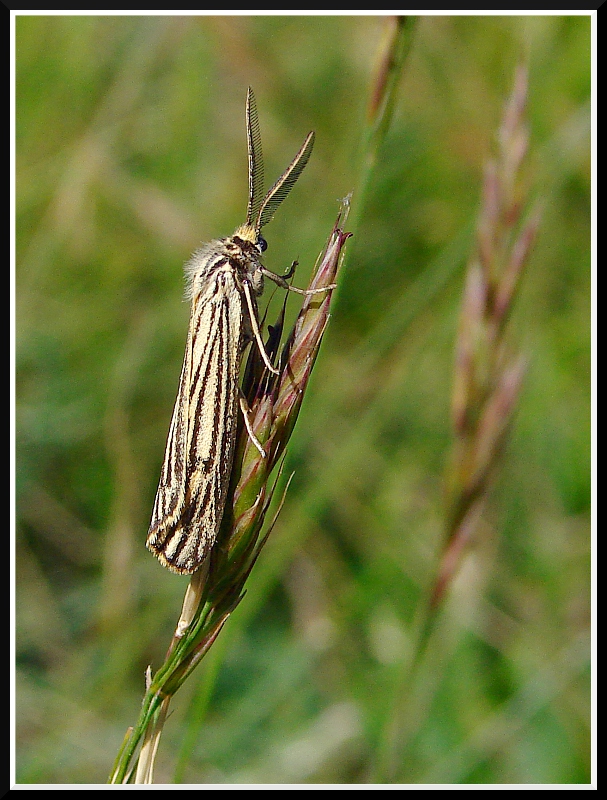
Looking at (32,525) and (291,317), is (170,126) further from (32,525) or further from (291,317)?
(291,317)

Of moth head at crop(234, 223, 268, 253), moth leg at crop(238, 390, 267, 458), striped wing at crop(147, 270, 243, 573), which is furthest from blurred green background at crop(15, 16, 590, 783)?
moth leg at crop(238, 390, 267, 458)

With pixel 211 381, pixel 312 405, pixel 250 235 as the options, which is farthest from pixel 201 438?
pixel 312 405

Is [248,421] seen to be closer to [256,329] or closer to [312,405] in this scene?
[256,329]

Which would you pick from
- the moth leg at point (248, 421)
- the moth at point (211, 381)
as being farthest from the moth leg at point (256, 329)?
the moth leg at point (248, 421)

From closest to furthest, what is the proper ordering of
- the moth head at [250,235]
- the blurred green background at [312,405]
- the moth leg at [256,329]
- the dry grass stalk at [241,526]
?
1. the dry grass stalk at [241,526]
2. the moth leg at [256,329]
3. the moth head at [250,235]
4. the blurred green background at [312,405]

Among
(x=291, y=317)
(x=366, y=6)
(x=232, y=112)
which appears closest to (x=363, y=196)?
(x=291, y=317)

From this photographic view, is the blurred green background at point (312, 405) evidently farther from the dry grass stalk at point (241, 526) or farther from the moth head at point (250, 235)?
the dry grass stalk at point (241, 526)
